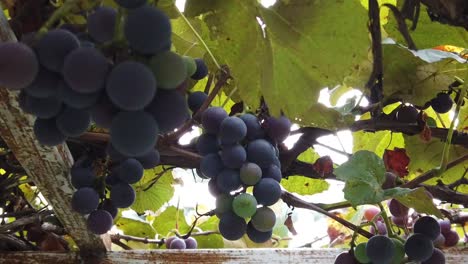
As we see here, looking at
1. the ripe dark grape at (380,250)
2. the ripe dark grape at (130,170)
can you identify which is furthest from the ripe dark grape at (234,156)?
the ripe dark grape at (380,250)

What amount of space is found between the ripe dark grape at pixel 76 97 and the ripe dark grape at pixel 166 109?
0.04 m

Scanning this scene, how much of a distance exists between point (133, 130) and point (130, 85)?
0.13 ft

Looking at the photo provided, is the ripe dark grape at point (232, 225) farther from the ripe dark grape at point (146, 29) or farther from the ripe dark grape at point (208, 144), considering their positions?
the ripe dark grape at point (146, 29)

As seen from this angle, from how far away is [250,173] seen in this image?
0.75 metres

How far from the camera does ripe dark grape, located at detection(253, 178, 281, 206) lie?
0.76 meters

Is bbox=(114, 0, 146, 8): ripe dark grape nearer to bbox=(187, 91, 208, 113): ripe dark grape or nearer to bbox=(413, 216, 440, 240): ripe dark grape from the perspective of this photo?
bbox=(187, 91, 208, 113): ripe dark grape

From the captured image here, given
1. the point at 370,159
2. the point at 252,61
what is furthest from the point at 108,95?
the point at 370,159

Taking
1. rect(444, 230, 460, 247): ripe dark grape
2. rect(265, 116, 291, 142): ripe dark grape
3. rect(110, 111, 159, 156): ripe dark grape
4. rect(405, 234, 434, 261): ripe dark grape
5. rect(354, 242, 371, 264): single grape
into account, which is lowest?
rect(444, 230, 460, 247): ripe dark grape

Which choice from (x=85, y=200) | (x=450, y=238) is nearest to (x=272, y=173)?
(x=85, y=200)

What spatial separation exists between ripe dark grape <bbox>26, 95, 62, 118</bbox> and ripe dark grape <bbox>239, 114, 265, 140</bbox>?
332mm

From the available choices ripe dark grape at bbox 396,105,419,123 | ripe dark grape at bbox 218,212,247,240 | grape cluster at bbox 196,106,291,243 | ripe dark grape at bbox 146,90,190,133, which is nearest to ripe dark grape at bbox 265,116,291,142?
grape cluster at bbox 196,106,291,243

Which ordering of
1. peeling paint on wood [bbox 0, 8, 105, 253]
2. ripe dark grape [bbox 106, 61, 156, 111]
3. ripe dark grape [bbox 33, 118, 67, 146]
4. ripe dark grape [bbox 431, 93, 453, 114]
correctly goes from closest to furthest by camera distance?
ripe dark grape [bbox 106, 61, 156, 111]
ripe dark grape [bbox 33, 118, 67, 146]
peeling paint on wood [bbox 0, 8, 105, 253]
ripe dark grape [bbox 431, 93, 453, 114]

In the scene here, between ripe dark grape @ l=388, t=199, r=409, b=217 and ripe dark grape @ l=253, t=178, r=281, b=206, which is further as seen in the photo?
ripe dark grape @ l=388, t=199, r=409, b=217

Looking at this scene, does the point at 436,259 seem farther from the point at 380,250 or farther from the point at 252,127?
the point at 252,127
